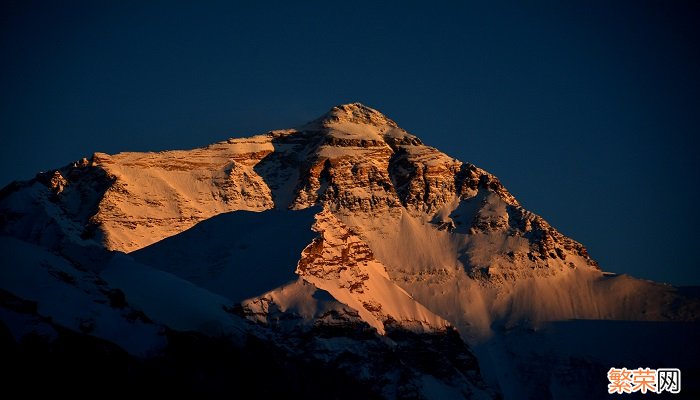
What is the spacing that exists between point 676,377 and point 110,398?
5956 cm

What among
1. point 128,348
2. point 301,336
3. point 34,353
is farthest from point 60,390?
point 301,336

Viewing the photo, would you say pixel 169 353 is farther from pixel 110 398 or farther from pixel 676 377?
pixel 676 377

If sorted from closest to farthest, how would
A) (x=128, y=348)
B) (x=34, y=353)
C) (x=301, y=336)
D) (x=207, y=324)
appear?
1. (x=34, y=353)
2. (x=128, y=348)
3. (x=207, y=324)
4. (x=301, y=336)

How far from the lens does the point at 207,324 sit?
175 meters

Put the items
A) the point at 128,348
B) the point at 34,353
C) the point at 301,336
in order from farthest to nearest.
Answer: the point at 301,336
the point at 128,348
the point at 34,353

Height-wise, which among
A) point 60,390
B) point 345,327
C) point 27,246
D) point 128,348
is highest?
point 345,327

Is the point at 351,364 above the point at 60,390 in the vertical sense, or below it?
above

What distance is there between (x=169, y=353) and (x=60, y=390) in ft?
A: 84.1

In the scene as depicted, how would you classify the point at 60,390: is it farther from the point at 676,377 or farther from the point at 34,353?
the point at 676,377

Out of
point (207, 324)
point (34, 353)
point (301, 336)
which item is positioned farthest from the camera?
point (301, 336)

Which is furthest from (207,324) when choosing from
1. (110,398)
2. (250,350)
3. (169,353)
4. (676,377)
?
(676,377)

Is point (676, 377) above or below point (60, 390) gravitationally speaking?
above

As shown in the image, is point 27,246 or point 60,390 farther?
point 27,246

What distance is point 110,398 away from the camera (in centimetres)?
13825
